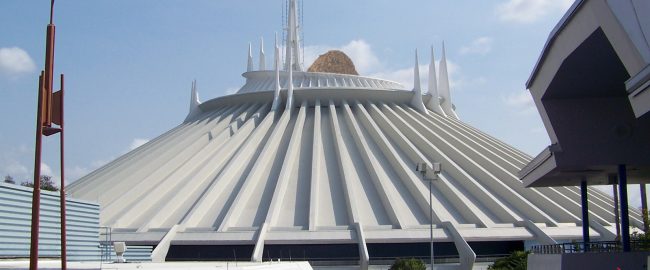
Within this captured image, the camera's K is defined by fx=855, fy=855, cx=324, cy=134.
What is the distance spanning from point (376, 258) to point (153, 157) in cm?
1450

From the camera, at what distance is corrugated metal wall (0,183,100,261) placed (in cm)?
1817

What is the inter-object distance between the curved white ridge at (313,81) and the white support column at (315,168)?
10.5ft

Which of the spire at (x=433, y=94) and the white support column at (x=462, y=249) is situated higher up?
the spire at (x=433, y=94)

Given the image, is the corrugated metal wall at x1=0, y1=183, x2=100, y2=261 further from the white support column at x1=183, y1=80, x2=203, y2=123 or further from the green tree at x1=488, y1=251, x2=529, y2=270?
the white support column at x1=183, y1=80, x2=203, y2=123

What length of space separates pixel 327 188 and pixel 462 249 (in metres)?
7.57

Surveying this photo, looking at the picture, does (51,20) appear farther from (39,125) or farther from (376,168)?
(376,168)

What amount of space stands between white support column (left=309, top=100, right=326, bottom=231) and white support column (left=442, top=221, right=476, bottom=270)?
5.30 metres

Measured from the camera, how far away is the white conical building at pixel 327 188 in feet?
108

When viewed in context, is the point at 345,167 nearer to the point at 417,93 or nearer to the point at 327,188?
the point at 327,188

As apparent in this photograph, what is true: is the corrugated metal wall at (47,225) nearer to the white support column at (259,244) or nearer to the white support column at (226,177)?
the white support column at (259,244)

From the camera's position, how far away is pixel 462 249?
3178 centimetres

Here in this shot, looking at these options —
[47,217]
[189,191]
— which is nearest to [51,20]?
[47,217]

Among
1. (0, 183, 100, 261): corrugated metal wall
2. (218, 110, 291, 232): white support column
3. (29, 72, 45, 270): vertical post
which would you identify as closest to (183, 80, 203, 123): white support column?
(218, 110, 291, 232): white support column

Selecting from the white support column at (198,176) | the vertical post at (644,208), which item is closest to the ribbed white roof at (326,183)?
the white support column at (198,176)
